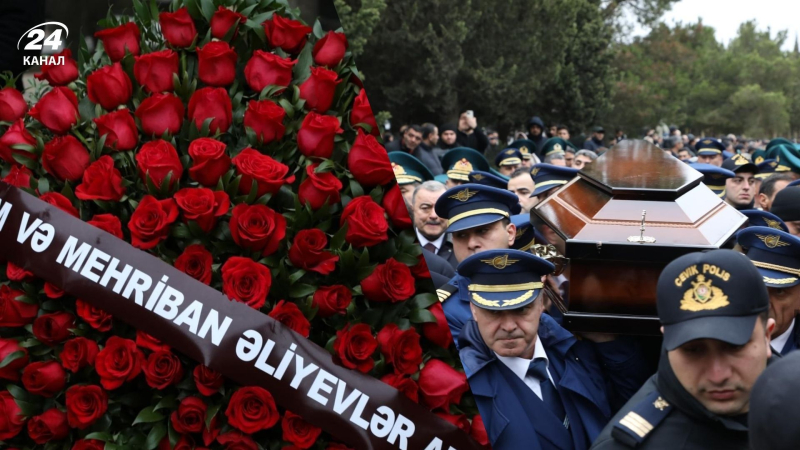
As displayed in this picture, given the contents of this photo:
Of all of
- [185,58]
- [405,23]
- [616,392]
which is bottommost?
[405,23]

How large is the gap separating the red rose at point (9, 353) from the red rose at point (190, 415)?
33 cm

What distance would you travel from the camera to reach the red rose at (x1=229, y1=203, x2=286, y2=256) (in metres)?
1.65

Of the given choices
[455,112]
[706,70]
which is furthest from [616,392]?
[706,70]

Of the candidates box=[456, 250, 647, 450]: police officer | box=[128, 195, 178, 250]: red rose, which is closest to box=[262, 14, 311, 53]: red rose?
box=[128, 195, 178, 250]: red rose

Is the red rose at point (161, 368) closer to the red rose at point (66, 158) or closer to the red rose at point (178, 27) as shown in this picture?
the red rose at point (66, 158)

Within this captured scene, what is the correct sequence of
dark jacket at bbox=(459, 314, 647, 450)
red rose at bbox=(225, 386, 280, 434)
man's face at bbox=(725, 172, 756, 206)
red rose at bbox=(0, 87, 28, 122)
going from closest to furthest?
red rose at bbox=(225, 386, 280, 434), red rose at bbox=(0, 87, 28, 122), dark jacket at bbox=(459, 314, 647, 450), man's face at bbox=(725, 172, 756, 206)

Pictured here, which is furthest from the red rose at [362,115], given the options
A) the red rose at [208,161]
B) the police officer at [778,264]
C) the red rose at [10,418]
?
the police officer at [778,264]

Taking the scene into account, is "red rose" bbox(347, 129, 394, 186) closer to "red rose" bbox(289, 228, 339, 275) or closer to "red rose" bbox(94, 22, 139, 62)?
"red rose" bbox(289, 228, 339, 275)

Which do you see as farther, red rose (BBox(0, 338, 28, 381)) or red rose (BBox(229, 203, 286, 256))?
red rose (BBox(0, 338, 28, 381))

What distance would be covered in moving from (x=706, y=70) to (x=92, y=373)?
251ft

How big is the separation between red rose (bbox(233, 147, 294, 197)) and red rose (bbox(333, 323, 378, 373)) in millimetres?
301

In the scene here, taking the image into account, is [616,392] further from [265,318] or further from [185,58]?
[185,58]

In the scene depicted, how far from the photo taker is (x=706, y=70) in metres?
73.0

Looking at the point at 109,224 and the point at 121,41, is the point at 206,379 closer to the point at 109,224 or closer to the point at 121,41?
the point at 109,224
